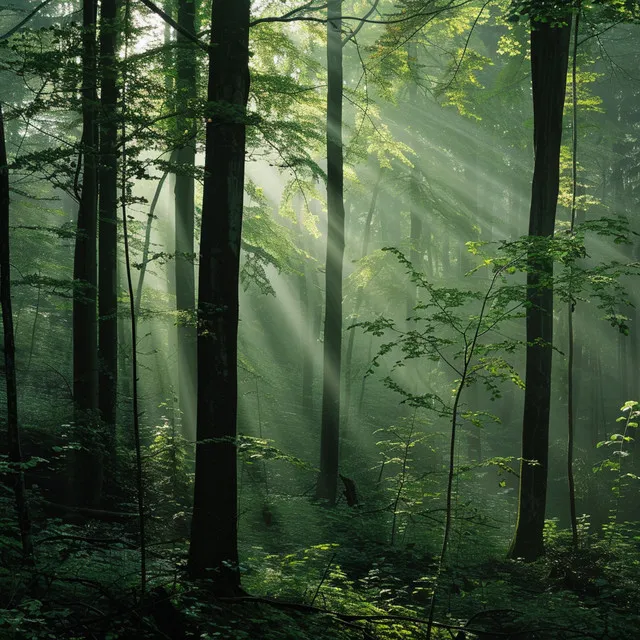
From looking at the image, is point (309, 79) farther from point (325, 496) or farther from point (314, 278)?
point (314, 278)

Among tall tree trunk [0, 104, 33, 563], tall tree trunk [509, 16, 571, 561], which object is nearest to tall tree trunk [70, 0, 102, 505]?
tall tree trunk [0, 104, 33, 563]

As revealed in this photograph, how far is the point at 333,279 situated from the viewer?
1303 centimetres

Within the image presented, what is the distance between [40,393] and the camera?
1402 cm

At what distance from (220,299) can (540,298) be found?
564cm

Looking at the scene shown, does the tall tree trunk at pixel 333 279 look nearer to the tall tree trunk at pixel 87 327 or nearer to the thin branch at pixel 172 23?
the tall tree trunk at pixel 87 327

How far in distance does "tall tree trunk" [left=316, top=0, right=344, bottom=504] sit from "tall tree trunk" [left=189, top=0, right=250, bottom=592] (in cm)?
628

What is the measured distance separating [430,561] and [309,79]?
11304mm

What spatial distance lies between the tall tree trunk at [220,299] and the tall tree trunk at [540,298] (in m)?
5.06

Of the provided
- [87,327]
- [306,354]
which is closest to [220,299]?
[87,327]

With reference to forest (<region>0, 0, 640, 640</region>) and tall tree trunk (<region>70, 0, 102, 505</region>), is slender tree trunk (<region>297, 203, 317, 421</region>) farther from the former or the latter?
tall tree trunk (<region>70, 0, 102, 505</region>)

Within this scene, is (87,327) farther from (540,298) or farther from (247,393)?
(540,298)

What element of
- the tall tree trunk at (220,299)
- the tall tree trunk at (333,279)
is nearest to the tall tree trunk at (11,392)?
the tall tree trunk at (220,299)

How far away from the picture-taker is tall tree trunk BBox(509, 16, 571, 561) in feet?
29.5

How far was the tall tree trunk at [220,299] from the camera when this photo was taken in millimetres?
5855
